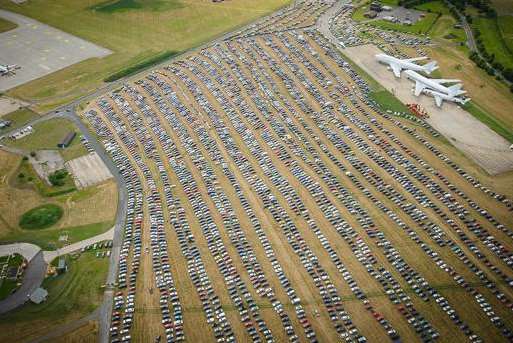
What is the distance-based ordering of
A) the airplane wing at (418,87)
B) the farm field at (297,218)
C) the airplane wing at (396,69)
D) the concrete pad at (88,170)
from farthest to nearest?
the airplane wing at (396,69), the airplane wing at (418,87), the concrete pad at (88,170), the farm field at (297,218)

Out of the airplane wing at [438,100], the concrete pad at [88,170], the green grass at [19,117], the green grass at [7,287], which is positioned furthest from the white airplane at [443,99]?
the green grass at [19,117]

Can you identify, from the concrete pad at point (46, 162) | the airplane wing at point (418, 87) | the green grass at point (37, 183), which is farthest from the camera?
the airplane wing at point (418, 87)

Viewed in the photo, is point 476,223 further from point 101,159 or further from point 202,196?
point 101,159

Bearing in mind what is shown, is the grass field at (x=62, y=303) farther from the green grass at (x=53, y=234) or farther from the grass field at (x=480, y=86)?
the grass field at (x=480, y=86)

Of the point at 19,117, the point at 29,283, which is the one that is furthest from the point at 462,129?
the point at 19,117

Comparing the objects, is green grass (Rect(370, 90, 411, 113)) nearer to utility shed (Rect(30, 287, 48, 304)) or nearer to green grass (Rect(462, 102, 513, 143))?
green grass (Rect(462, 102, 513, 143))

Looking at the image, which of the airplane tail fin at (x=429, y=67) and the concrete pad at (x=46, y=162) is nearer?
the concrete pad at (x=46, y=162)
